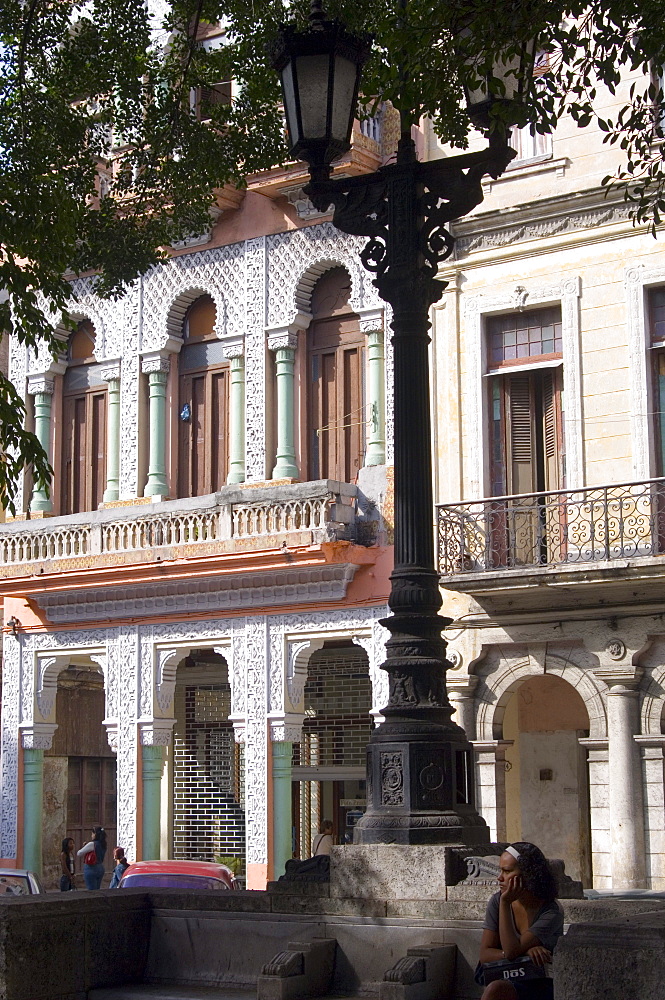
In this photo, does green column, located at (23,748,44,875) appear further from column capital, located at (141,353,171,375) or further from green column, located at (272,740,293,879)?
column capital, located at (141,353,171,375)

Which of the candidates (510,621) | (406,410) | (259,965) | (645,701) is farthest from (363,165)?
(259,965)

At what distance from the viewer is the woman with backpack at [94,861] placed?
65.5 feet

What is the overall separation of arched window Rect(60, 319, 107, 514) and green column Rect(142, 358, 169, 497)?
48.3 inches

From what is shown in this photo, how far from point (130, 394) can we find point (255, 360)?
2393 mm

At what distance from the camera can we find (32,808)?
71.4ft

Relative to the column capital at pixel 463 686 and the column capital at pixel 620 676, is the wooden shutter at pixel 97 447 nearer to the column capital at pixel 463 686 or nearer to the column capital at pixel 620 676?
the column capital at pixel 463 686

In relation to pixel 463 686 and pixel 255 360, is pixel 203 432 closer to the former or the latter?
pixel 255 360

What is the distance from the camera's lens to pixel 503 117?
302 inches

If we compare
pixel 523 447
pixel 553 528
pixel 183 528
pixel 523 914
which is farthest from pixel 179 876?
pixel 523 914

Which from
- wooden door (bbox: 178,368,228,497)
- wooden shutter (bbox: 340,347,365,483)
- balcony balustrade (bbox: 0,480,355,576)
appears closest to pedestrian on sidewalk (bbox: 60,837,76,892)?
balcony balustrade (bbox: 0,480,355,576)

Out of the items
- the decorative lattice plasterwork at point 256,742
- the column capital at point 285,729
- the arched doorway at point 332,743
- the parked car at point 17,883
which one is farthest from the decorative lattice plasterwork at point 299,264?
the parked car at point 17,883

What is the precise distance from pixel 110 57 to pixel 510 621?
830 centimetres

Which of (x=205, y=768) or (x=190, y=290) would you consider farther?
(x=205, y=768)

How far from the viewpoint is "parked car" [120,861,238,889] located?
1436 cm
